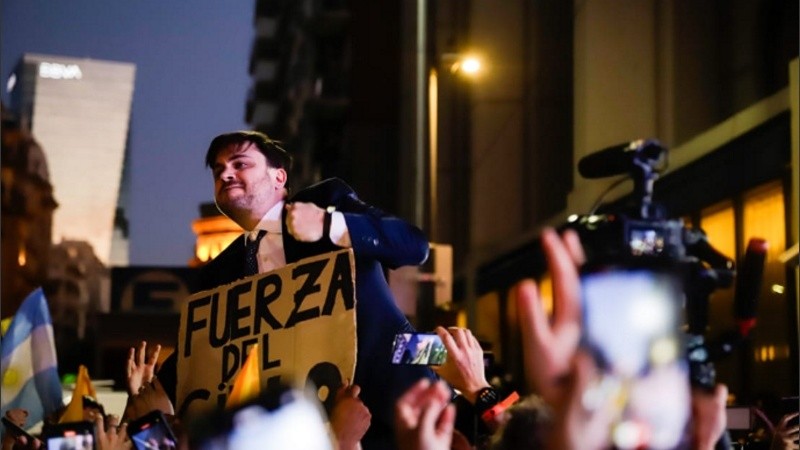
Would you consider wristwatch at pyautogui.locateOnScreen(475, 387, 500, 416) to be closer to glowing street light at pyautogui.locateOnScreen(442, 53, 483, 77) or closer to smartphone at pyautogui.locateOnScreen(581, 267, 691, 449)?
smartphone at pyautogui.locateOnScreen(581, 267, 691, 449)

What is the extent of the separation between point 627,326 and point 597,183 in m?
2.81

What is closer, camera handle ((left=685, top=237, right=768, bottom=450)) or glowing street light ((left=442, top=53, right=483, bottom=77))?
camera handle ((left=685, top=237, right=768, bottom=450))

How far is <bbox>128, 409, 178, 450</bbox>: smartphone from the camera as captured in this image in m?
2.93

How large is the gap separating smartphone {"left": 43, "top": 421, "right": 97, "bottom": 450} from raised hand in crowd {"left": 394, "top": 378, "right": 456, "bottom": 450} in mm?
1075

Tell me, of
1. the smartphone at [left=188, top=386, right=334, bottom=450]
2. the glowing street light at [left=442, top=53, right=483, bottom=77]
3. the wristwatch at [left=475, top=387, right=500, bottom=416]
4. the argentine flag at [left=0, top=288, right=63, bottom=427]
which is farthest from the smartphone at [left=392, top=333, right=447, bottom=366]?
the glowing street light at [left=442, top=53, right=483, bottom=77]

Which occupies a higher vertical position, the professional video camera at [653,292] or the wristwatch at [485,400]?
the professional video camera at [653,292]

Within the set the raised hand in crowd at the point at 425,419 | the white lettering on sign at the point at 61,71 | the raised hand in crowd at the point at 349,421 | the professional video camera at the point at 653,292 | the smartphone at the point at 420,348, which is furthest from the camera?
the white lettering on sign at the point at 61,71

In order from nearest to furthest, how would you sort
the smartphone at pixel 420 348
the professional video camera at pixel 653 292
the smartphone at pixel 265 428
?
the professional video camera at pixel 653 292 → the smartphone at pixel 265 428 → the smartphone at pixel 420 348

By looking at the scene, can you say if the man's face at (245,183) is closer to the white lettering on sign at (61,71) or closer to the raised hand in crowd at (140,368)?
the raised hand in crowd at (140,368)

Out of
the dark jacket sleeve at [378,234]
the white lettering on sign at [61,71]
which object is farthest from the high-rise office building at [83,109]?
the dark jacket sleeve at [378,234]

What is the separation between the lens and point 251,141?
3902mm

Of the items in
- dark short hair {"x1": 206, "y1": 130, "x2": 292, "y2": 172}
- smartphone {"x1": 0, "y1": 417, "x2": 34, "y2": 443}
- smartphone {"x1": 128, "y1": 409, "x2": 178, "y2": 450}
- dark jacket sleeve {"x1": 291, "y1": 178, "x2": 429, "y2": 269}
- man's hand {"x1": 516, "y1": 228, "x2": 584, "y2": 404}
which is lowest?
smartphone {"x1": 0, "y1": 417, "x2": 34, "y2": 443}

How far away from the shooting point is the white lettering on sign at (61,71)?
7.10 meters

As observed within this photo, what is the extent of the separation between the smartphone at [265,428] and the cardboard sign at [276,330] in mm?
605
